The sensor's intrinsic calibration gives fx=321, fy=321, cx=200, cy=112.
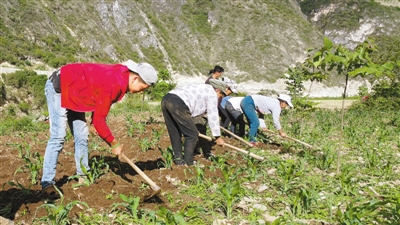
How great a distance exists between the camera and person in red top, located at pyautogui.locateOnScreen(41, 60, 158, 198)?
3.12 metres

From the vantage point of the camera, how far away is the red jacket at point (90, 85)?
3.15 meters

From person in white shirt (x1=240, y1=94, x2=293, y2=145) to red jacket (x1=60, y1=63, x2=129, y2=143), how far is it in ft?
12.3

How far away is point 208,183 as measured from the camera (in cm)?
389

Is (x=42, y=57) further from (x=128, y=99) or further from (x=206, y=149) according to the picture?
(x=206, y=149)

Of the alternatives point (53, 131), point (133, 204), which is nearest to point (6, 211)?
point (53, 131)

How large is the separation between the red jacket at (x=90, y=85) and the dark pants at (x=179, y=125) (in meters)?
1.19

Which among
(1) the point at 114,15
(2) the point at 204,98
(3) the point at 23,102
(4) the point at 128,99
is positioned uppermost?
(1) the point at 114,15

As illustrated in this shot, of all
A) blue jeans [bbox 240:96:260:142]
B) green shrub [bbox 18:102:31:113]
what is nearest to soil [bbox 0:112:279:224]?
blue jeans [bbox 240:96:260:142]

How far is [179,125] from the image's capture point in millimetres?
4461

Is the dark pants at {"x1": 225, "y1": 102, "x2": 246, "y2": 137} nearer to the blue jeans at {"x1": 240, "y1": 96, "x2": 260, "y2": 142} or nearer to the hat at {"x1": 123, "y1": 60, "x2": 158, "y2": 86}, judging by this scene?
the blue jeans at {"x1": 240, "y1": 96, "x2": 260, "y2": 142}

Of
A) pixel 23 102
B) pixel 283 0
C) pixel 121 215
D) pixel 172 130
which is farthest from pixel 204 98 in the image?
pixel 283 0

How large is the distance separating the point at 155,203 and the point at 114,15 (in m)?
60.2

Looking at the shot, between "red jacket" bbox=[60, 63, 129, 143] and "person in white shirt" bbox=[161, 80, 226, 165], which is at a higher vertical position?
"red jacket" bbox=[60, 63, 129, 143]

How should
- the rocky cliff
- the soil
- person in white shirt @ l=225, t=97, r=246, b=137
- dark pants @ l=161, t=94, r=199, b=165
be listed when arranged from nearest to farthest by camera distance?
the soil → dark pants @ l=161, t=94, r=199, b=165 → person in white shirt @ l=225, t=97, r=246, b=137 → the rocky cliff
